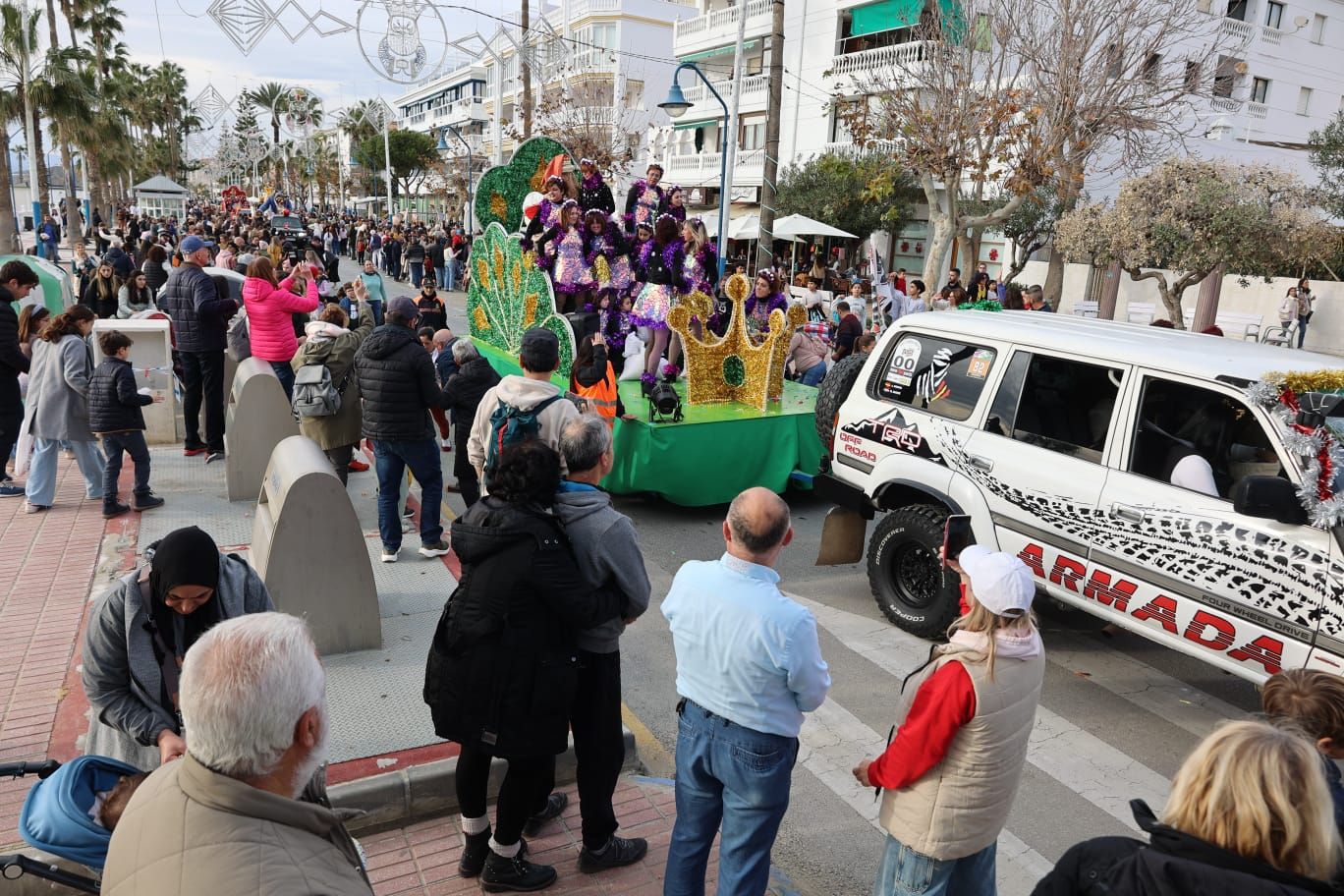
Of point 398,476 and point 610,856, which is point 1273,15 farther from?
point 610,856

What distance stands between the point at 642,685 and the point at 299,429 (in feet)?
13.4

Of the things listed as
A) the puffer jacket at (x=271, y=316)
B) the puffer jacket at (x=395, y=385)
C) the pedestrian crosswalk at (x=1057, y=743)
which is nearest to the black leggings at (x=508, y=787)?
the pedestrian crosswalk at (x=1057, y=743)

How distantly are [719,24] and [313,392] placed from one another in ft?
118

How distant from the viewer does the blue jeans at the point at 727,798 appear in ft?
9.40

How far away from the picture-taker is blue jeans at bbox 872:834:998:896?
2811mm

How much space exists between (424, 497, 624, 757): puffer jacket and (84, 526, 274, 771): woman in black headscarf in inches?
28.5

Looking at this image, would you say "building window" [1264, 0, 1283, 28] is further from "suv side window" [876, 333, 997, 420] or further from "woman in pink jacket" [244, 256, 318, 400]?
"woman in pink jacket" [244, 256, 318, 400]

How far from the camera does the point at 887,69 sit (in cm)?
3042

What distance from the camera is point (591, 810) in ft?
11.7

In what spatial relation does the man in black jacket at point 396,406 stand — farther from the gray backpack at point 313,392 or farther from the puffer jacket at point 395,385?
the gray backpack at point 313,392

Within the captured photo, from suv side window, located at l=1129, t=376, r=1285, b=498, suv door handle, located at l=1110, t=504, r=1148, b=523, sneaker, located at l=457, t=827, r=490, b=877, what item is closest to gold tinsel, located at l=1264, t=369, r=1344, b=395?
suv side window, located at l=1129, t=376, r=1285, b=498

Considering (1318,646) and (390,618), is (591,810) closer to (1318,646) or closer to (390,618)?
(390,618)

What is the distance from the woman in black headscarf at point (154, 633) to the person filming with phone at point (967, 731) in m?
2.15

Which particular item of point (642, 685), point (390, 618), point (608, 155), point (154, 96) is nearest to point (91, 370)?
point (390, 618)
